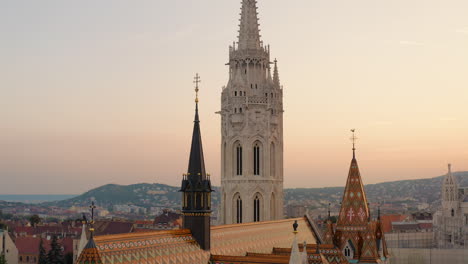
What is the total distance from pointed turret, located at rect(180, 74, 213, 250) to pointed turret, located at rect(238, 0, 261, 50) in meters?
23.3

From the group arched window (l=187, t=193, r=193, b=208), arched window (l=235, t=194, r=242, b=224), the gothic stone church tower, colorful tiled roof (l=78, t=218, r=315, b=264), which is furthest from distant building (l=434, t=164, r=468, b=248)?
arched window (l=187, t=193, r=193, b=208)

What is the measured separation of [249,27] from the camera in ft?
179

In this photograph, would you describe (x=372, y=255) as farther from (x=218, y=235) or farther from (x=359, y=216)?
(x=218, y=235)

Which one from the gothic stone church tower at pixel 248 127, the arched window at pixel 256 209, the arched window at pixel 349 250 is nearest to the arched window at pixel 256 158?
the gothic stone church tower at pixel 248 127

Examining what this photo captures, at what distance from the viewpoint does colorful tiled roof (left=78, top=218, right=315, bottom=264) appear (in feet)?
87.7

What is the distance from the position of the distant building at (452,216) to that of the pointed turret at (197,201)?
62.7m

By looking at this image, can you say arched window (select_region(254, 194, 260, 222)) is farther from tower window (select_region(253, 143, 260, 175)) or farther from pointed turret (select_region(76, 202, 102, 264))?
pointed turret (select_region(76, 202, 102, 264))

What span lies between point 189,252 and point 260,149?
23904 mm

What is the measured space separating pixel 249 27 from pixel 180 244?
28.0 metres

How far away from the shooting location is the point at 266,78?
54969 millimetres

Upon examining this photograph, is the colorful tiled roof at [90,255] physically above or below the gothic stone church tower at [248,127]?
below

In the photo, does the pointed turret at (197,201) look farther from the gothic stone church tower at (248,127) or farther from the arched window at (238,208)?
the arched window at (238,208)

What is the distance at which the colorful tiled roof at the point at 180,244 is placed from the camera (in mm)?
26734

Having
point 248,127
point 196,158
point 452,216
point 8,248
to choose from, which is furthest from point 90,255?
point 452,216
